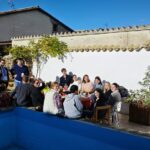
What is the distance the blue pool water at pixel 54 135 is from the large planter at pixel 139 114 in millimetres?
3199

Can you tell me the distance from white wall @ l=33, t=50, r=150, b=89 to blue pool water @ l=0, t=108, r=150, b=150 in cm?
502

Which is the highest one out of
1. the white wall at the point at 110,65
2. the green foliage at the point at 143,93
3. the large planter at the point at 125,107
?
the white wall at the point at 110,65

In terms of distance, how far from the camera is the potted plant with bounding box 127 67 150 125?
36.0 feet

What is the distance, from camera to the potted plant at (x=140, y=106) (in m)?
11.0

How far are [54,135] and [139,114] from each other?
131 inches

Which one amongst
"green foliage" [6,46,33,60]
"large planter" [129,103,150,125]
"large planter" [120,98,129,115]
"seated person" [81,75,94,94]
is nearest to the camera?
"large planter" [129,103,150,125]

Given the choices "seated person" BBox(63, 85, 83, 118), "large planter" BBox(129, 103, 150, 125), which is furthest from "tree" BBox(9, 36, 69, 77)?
"seated person" BBox(63, 85, 83, 118)

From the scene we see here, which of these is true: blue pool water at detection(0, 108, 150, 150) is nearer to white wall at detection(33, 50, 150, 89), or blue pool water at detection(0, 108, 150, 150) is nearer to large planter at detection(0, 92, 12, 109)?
large planter at detection(0, 92, 12, 109)

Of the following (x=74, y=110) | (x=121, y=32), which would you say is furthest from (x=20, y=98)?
(x=121, y=32)

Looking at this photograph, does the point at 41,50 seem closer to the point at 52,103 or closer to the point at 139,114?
the point at 139,114

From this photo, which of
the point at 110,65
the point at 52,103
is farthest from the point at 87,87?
the point at 52,103

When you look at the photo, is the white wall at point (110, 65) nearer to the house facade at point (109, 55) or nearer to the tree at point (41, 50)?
the house facade at point (109, 55)

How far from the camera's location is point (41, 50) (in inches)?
703

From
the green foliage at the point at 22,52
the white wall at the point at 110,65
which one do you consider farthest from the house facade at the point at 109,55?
the green foliage at the point at 22,52
